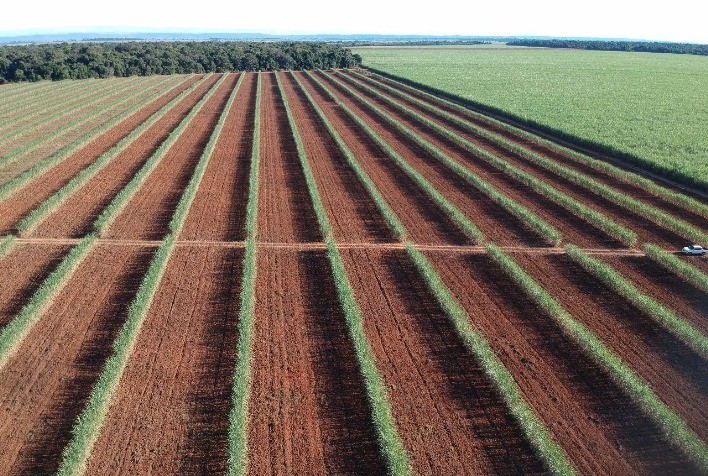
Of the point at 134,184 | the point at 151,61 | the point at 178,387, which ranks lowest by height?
the point at 178,387

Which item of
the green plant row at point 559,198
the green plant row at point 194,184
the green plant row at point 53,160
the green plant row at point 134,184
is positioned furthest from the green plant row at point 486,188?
the green plant row at point 53,160

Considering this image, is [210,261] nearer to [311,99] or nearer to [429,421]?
[429,421]

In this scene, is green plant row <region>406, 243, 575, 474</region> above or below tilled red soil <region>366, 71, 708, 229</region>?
below

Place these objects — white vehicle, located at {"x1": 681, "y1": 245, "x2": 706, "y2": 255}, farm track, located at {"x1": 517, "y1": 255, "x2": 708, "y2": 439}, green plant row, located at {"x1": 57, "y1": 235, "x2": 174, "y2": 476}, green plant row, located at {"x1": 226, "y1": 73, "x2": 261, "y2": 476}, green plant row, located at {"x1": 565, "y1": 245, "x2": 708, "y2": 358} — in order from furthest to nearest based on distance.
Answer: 1. white vehicle, located at {"x1": 681, "y1": 245, "x2": 706, "y2": 255}
2. green plant row, located at {"x1": 565, "y1": 245, "x2": 708, "y2": 358}
3. farm track, located at {"x1": 517, "y1": 255, "x2": 708, "y2": 439}
4. green plant row, located at {"x1": 226, "y1": 73, "x2": 261, "y2": 476}
5. green plant row, located at {"x1": 57, "y1": 235, "x2": 174, "y2": 476}

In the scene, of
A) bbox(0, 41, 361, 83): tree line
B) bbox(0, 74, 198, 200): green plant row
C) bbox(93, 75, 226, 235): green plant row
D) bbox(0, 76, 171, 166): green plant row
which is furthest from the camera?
bbox(0, 41, 361, 83): tree line

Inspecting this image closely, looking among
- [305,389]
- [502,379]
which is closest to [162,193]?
[305,389]

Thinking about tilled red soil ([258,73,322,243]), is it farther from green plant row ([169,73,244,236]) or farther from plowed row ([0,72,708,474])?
green plant row ([169,73,244,236])

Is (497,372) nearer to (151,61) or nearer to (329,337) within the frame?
(329,337)

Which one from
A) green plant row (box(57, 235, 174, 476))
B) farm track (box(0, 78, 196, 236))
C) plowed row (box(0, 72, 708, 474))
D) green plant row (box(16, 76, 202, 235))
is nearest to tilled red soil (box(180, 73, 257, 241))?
plowed row (box(0, 72, 708, 474))
